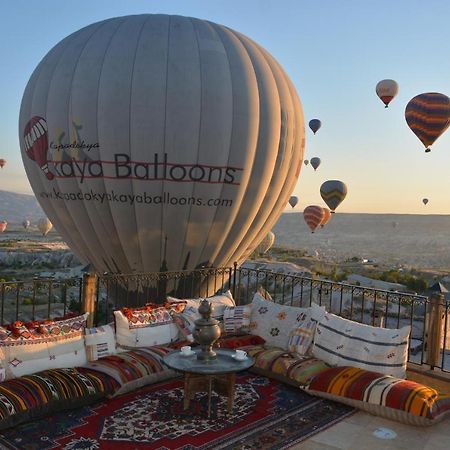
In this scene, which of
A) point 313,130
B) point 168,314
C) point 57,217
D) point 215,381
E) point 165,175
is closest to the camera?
point 215,381

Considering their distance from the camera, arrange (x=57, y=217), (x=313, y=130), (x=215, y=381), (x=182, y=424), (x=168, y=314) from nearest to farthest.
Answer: (x=182, y=424) < (x=215, y=381) < (x=168, y=314) < (x=57, y=217) < (x=313, y=130)

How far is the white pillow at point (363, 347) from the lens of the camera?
6.52 meters

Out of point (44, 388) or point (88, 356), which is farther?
point (88, 356)

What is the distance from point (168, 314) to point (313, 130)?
94.3 ft

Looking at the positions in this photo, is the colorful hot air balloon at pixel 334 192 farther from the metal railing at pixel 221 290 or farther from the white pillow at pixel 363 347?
the white pillow at pixel 363 347

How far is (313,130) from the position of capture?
34.7 meters

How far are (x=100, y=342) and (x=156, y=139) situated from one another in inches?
233

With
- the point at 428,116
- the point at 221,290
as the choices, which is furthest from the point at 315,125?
the point at 221,290

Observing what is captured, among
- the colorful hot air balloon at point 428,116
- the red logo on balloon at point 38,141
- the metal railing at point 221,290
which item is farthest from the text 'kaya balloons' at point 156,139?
the colorful hot air balloon at point 428,116

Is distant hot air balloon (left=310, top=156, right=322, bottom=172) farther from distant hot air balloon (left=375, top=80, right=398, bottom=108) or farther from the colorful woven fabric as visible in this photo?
the colorful woven fabric

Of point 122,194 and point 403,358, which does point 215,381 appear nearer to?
point 403,358

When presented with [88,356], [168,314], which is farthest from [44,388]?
[168,314]

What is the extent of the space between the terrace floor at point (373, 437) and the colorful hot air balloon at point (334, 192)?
27.1 metres

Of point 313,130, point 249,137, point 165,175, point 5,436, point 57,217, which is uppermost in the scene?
point 313,130
